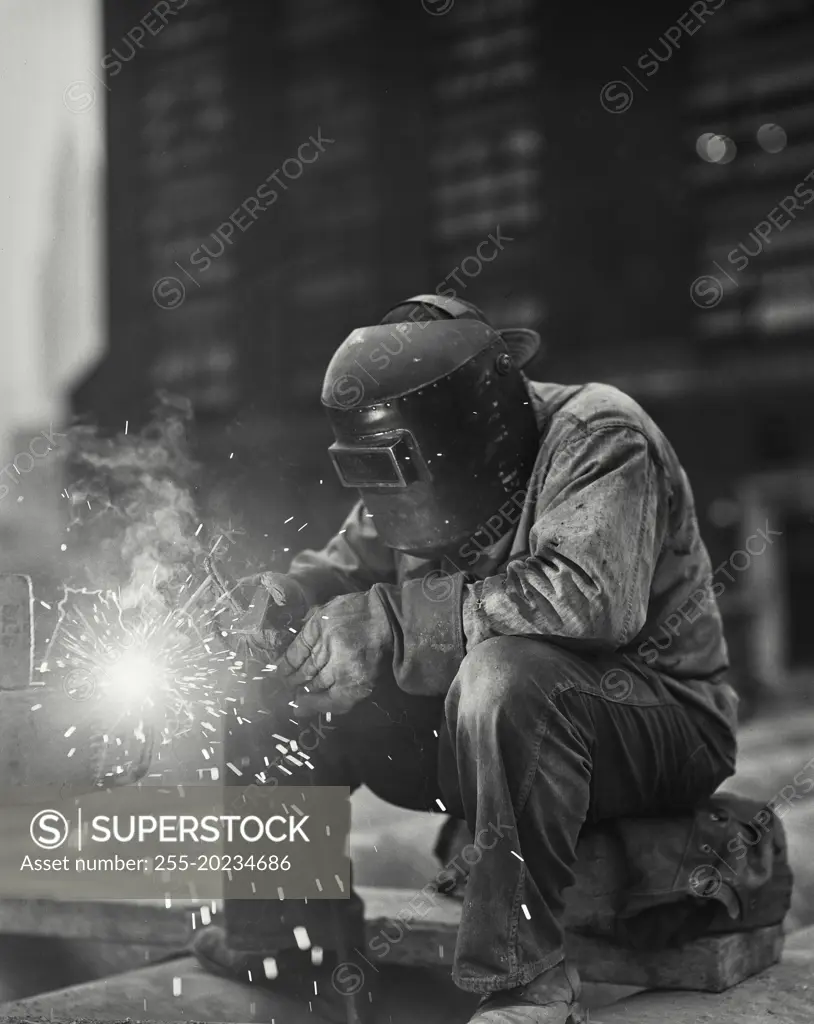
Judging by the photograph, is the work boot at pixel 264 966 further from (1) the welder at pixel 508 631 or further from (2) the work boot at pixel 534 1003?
(2) the work boot at pixel 534 1003

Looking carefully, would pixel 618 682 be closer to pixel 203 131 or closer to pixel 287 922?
pixel 287 922

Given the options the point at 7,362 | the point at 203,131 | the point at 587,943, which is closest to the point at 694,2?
the point at 203,131

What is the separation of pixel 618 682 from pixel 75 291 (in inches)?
75.8

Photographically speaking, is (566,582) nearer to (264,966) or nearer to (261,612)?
(261,612)

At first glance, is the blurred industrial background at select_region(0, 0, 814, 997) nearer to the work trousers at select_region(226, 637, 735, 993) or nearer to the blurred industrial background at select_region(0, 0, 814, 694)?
the blurred industrial background at select_region(0, 0, 814, 694)

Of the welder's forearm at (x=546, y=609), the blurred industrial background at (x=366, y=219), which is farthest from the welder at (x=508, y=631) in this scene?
the blurred industrial background at (x=366, y=219)

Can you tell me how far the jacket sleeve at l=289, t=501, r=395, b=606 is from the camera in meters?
1.93

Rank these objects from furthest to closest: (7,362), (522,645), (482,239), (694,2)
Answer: (482,239)
(694,2)
(7,362)
(522,645)

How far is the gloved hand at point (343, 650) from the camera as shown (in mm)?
1557

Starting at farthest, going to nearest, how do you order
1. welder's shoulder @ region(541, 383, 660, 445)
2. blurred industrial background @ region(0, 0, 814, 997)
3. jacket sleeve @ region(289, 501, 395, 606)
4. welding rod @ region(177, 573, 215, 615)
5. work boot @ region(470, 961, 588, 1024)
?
blurred industrial background @ region(0, 0, 814, 997) < jacket sleeve @ region(289, 501, 395, 606) < welding rod @ region(177, 573, 215, 615) < welder's shoulder @ region(541, 383, 660, 445) < work boot @ region(470, 961, 588, 1024)

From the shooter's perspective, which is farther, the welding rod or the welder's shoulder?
the welding rod

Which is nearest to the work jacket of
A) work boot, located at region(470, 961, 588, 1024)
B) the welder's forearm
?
the welder's forearm

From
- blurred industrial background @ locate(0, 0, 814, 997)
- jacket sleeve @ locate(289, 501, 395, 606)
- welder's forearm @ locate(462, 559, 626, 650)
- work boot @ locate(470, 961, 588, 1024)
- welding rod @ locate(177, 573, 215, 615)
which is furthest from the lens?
blurred industrial background @ locate(0, 0, 814, 997)

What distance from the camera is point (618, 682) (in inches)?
61.0
